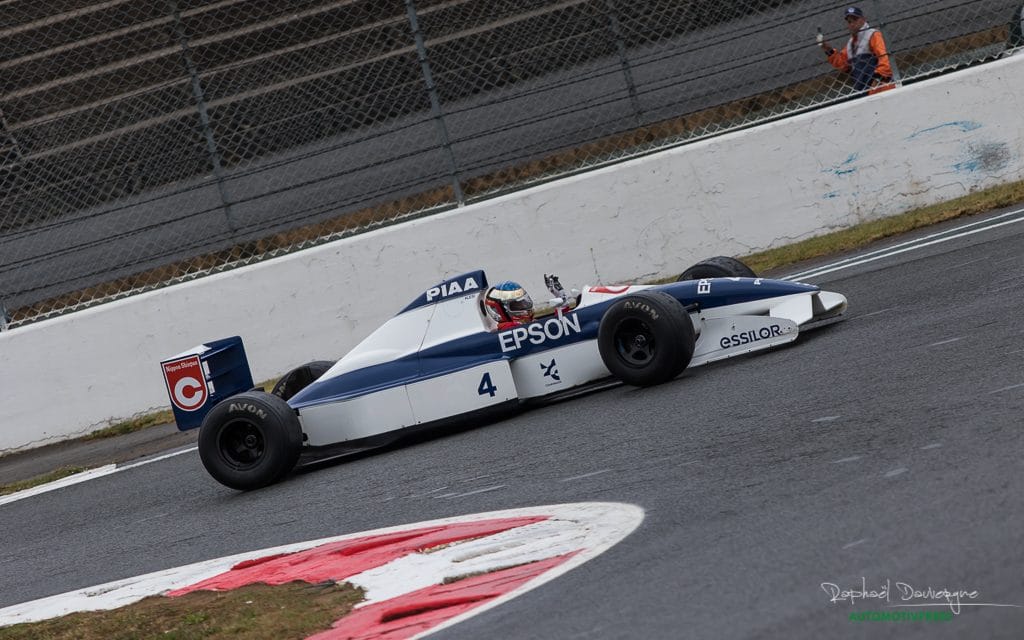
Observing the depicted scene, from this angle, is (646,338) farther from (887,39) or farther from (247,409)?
(887,39)

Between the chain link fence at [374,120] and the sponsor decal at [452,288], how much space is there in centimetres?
382

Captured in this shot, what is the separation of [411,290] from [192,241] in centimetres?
227

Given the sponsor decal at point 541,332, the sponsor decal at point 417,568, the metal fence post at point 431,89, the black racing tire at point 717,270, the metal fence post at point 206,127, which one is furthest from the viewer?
the metal fence post at point 206,127

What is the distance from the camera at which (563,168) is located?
12.5 meters

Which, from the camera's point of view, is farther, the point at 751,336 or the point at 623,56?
the point at 623,56

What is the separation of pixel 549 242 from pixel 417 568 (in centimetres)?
677

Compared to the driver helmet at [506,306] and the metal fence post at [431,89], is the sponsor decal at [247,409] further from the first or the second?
the metal fence post at [431,89]

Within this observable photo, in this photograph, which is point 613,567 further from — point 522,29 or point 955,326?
point 522,29

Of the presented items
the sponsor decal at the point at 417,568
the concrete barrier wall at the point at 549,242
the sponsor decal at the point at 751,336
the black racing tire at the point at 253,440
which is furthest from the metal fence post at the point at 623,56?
the sponsor decal at the point at 417,568

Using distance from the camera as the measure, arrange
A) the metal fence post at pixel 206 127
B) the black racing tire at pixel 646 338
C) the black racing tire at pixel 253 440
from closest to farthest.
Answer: the black racing tire at pixel 646 338 → the black racing tire at pixel 253 440 → the metal fence post at pixel 206 127

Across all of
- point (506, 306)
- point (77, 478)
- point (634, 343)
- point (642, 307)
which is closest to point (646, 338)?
point (634, 343)

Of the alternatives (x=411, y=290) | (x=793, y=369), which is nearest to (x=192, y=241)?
(x=411, y=290)

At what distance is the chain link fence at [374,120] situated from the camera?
1227cm

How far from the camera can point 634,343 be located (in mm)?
7668
